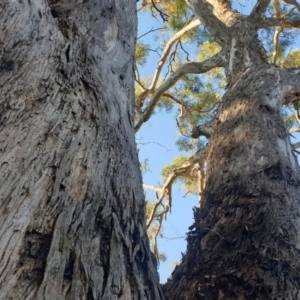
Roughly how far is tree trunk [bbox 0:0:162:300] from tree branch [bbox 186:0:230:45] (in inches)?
88.5

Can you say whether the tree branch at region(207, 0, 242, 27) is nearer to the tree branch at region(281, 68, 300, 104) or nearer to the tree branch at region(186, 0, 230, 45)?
the tree branch at region(186, 0, 230, 45)

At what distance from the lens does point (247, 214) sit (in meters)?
1.79

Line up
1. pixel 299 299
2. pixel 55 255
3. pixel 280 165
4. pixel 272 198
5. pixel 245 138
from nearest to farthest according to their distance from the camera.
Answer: pixel 55 255 → pixel 299 299 → pixel 272 198 → pixel 280 165 → pixel 245 138

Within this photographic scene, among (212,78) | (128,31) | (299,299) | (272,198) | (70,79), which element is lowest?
(299,299)

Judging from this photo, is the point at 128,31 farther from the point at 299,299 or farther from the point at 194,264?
the point at 299,299

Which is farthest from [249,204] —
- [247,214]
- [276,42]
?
[276,42]

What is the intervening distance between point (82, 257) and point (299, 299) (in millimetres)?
851

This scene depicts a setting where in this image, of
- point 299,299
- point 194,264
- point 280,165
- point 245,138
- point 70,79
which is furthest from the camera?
point 245,138

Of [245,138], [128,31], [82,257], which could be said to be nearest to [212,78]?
[245,138]

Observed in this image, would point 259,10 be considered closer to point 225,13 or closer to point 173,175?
point 225,13

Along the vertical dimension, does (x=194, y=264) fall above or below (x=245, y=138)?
below

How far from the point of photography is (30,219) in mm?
934

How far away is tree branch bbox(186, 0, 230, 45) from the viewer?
12.2 ft

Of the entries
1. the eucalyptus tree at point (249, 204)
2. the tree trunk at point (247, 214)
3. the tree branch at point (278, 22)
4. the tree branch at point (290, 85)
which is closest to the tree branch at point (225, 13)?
the tree branch at point (278, 22)
